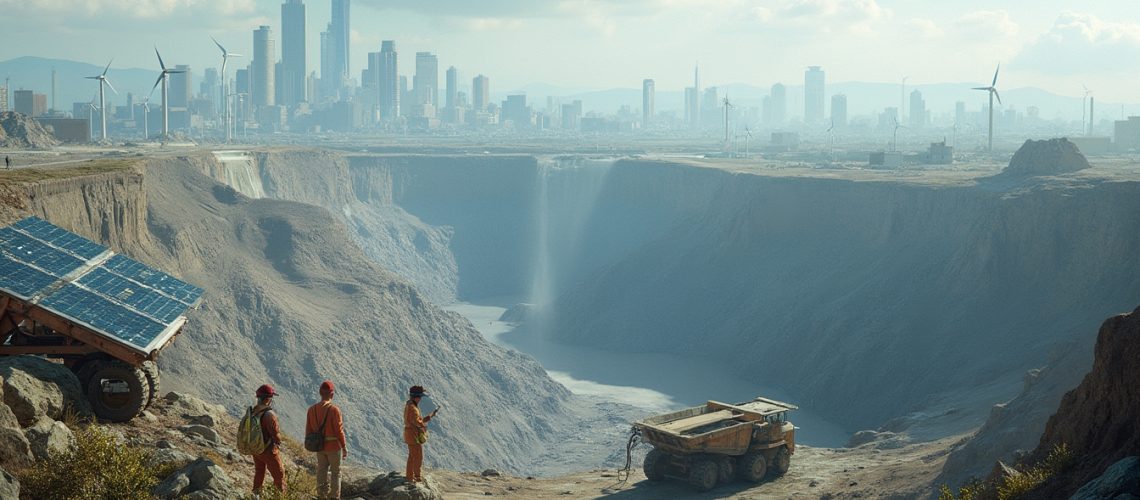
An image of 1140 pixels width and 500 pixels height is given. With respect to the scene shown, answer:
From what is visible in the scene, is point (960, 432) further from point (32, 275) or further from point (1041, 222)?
point (32, 275)

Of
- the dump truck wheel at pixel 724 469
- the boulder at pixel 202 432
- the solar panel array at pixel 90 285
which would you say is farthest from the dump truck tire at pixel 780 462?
the solar panel array at pixel 90 285

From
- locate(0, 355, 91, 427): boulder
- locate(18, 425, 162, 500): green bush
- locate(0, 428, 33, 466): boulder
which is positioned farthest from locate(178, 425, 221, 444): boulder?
locate(18, 425, 162, 500): green bush

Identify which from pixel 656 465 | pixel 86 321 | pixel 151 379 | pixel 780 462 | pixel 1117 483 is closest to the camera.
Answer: pixel 1117 483

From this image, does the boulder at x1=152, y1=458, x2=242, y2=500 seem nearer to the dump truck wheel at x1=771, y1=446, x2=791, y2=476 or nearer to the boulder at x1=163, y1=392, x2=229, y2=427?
the boulder at x1=163, y1=392, x2=229, y2=427

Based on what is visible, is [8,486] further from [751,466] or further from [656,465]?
[751,466]

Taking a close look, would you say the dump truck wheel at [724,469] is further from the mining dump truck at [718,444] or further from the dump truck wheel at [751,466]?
the dump truck wheel at [751,466]

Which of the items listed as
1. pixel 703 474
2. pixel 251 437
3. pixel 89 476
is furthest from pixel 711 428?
pixel 89 476
